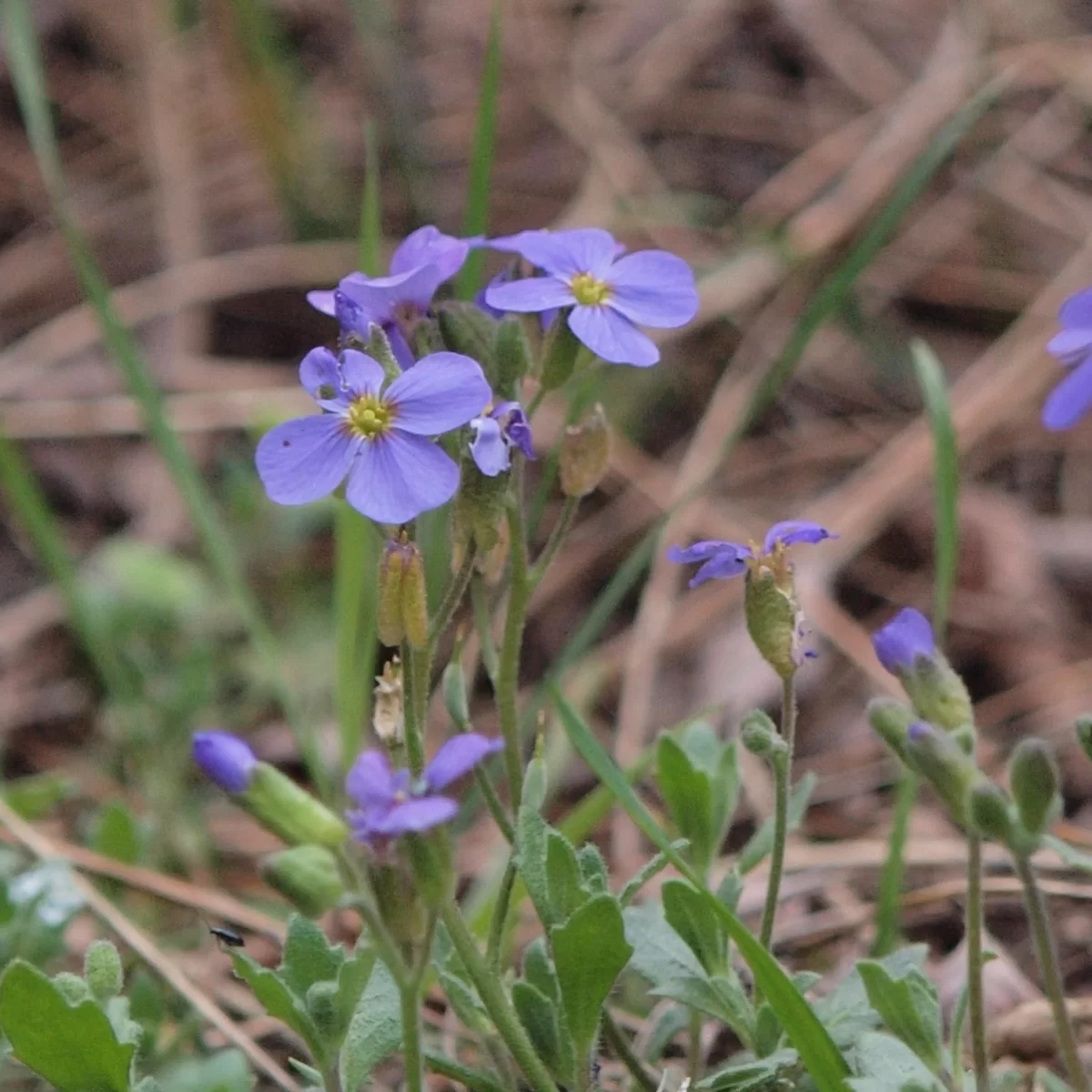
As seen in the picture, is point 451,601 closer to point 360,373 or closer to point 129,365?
point 360,373

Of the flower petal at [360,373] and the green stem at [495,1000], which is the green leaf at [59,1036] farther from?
the flower petal at [360,373]

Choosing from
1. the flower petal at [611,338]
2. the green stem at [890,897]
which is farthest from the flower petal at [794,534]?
the green stem at [890,897]

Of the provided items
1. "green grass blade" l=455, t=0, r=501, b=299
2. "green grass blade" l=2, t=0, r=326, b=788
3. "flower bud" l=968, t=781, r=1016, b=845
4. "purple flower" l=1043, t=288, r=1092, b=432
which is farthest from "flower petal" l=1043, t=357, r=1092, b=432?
"green grass blade" l=2, t=0, r=326, b=788

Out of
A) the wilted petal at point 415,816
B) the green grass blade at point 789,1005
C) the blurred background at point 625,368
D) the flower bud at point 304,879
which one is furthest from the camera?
the blurred background at point 625,368

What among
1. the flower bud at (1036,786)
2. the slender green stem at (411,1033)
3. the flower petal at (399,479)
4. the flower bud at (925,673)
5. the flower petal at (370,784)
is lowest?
the slender green stem at (411,1033)

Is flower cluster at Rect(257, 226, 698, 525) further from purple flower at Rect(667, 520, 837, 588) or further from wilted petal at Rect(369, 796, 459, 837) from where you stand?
wilted petal at Rect(369, 796, 459, 837)

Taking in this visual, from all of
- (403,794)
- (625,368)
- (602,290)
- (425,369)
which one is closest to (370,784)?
(403,794)
